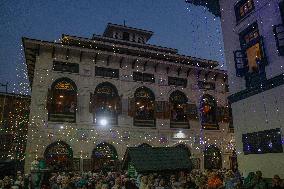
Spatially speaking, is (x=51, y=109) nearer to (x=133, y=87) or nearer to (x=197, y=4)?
(x=133, y=87)

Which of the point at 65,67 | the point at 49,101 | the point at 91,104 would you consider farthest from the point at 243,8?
the point at 49,101

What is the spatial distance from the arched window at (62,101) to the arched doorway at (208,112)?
11.5 meters

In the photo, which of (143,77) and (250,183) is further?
(143,77)

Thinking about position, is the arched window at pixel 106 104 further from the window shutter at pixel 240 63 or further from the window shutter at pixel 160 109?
the window shutter at pixel 240 63

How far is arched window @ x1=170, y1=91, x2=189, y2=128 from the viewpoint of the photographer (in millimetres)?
24438

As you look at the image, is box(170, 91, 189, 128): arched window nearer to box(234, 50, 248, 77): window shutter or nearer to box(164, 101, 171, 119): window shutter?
box(164, 101, 171, 119): window shutter

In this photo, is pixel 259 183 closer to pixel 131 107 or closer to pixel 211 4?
pixel 211 4

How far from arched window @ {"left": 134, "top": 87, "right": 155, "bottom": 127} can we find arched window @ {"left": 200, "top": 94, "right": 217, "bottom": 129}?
4.90 meters

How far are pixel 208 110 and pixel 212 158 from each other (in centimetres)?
436

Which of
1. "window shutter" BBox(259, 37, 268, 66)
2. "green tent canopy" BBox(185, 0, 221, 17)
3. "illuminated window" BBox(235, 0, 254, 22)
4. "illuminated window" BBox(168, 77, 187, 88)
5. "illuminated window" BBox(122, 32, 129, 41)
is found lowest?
"window shutter" BBox(259, 37, 268, 66)

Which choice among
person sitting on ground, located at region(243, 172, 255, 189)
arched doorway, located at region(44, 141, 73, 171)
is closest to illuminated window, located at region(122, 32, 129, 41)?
arched doorway, located at region(44, 141, 73, 171)

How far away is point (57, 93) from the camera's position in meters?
20.9

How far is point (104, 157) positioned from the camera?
20.8 m

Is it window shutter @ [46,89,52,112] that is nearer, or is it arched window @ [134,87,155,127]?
window shutter @ [46,89,52,112]
